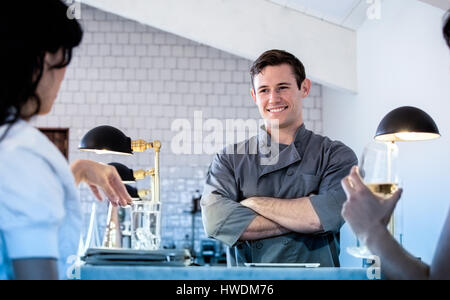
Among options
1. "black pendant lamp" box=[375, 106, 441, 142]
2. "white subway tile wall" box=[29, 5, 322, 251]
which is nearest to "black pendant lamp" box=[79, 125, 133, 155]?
"black pendant lamp" box=[375, 106, 441, 142]

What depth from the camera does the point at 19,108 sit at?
61 cm

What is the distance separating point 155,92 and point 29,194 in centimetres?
463

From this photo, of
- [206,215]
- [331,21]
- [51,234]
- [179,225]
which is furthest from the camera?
[179,225]

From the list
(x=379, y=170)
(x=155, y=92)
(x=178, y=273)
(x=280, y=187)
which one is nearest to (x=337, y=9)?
(x=280, y=187)

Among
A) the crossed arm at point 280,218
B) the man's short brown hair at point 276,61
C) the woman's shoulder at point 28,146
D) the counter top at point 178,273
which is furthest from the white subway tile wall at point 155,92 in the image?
the woman's shoulder at point 28,146

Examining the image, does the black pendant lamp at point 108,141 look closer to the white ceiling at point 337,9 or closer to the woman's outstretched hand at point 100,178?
the woman's outstretched hand at point 100,178

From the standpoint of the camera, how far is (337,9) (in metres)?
2.66

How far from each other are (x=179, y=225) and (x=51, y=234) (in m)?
4.56

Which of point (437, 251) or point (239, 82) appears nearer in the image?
point (437, 251)

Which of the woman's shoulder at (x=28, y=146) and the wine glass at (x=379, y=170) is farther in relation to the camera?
the wine glass at (x=379, y=170)

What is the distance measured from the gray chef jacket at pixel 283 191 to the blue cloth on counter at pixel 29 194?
74 cm

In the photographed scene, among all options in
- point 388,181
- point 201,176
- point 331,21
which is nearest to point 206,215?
point 388,181

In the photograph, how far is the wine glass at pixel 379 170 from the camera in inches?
27.4

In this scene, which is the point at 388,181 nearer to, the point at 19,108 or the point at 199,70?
the point at 19,108
